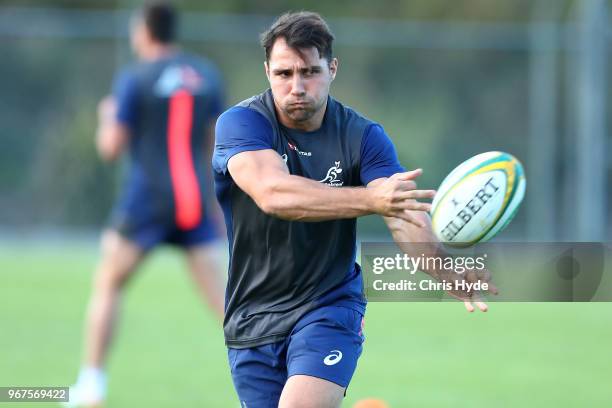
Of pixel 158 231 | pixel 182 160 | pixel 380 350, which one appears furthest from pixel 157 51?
pixel 380 350

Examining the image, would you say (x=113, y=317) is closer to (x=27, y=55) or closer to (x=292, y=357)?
(x=292, y=357)

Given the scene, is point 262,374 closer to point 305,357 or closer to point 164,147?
point 305,357

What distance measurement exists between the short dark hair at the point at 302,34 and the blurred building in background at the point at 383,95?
1163 centimetres

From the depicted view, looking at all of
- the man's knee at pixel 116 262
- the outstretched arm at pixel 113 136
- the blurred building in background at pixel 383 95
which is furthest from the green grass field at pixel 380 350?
the blurred building in background at pixel 383 95

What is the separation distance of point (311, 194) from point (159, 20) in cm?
401

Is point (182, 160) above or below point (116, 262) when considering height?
above

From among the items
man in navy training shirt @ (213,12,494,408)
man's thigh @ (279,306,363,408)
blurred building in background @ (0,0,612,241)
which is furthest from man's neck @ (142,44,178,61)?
blurred building in background @ (0,0,612,241)

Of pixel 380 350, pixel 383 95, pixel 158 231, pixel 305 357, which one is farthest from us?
pixel 383 95

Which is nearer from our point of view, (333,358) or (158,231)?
(333,358)

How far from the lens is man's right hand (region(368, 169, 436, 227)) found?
3949 mm

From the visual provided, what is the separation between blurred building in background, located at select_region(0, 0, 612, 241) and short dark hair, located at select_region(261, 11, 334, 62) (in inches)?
458

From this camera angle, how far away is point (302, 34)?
178 inches

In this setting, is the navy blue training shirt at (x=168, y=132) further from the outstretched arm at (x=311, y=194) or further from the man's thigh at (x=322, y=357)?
the outstretched arm at (x=311, y=194)

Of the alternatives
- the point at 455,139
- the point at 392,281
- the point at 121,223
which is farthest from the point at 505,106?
the point at 392,281
